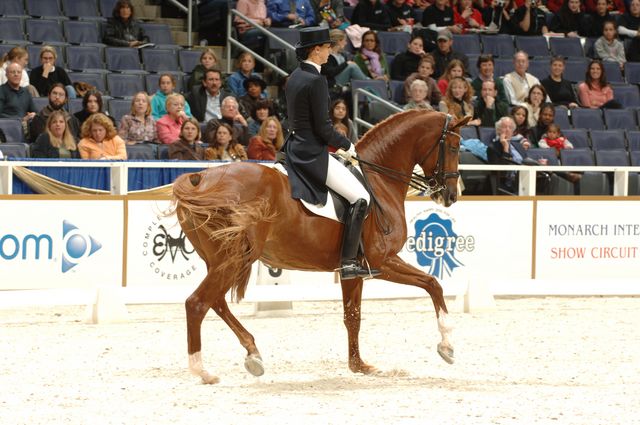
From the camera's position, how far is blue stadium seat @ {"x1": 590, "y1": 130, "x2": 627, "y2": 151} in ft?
56.6

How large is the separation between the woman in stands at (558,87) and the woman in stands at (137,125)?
6921mm

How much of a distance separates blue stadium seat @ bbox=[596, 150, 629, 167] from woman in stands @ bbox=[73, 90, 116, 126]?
6890 mm

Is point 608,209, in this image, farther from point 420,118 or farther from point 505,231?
point 420,118

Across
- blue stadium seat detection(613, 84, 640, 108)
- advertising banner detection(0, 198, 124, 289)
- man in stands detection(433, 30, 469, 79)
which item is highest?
man in stands detection(433, 30, 469, 79)

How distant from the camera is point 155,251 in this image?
12.1 metres

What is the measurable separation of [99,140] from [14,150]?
0.89m

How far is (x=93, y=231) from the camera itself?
1183 centimetres

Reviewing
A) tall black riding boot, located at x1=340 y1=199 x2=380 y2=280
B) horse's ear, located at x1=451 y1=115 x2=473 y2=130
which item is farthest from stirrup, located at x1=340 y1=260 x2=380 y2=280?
horse's ear, located at x1=451 y1=115 x2=473 y2=130

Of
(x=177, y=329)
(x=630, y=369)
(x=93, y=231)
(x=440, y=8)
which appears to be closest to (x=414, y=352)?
(x=630, y=369)

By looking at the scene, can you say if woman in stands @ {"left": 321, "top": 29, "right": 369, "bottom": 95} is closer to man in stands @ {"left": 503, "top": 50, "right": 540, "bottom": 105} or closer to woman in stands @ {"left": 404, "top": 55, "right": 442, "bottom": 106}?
woman in stands @ {"left": 404, "top": 55, "right": 442, "bottom": 106}

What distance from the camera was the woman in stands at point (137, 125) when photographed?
13.7 m

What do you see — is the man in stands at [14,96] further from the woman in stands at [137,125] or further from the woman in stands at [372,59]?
the woman in stands at [372,59]

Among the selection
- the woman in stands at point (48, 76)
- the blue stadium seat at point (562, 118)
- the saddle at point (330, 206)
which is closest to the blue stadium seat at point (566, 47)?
the blue stadium seat at point (562, 118)

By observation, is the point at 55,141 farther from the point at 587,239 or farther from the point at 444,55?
the point at 444,55
